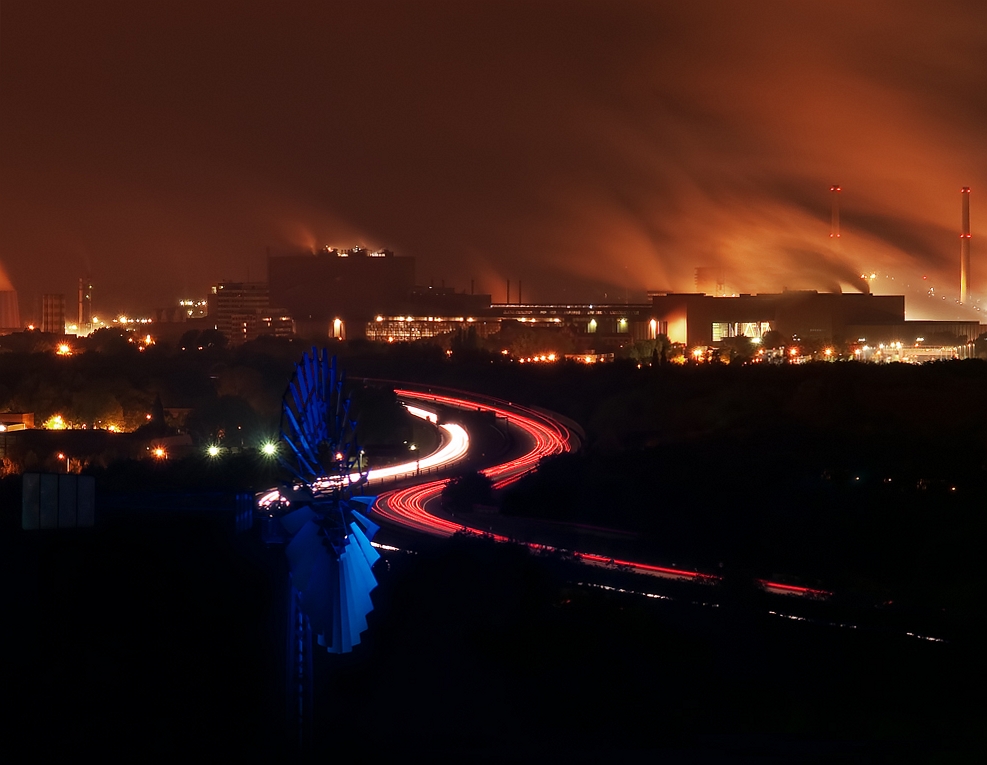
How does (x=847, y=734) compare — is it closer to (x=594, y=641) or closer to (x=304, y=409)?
(x=594, y=641)

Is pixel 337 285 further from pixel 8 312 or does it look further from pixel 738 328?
pixel 738 328

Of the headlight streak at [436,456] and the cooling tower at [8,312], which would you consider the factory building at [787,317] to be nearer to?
the headlight streak at [436,456]

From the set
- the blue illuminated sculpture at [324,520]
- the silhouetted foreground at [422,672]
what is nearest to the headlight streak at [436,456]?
the silhouetted foreground at [422,672]

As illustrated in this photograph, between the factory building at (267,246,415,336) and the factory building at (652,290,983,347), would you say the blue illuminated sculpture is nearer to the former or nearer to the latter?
the factory building at (652,290,983,347)

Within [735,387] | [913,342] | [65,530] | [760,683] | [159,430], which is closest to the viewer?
[65,530]

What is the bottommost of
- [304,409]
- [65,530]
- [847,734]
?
[847,734]

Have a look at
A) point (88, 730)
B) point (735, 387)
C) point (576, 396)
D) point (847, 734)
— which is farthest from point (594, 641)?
point (576, 396)
